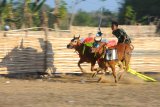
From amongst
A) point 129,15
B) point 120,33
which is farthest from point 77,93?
point 129,15

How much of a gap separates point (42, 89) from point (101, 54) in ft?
9.74

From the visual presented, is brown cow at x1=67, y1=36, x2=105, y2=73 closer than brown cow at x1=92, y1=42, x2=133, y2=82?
No

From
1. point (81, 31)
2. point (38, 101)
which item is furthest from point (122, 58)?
point (81, 31)

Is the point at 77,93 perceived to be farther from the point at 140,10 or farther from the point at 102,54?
the point at 140,10

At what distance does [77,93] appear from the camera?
43.3ft

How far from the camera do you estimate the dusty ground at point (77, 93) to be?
36.7 ft

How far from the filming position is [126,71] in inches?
677

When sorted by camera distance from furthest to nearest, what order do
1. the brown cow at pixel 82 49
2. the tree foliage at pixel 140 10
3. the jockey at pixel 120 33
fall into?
the tree foliage at pixel 140 10, the brown cow at pixel 82 49, the jockey at pixel 120 33

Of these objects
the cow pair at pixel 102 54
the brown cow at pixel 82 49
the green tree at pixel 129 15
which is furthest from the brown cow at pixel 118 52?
the green tree at pixel 129 15

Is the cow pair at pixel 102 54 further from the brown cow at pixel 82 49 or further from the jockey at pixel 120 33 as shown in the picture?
the jockey at pixel 120 33

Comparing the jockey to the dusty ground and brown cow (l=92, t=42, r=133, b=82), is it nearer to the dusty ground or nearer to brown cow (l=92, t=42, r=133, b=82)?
brown cow (l=92, t=42, r=133, b=82)

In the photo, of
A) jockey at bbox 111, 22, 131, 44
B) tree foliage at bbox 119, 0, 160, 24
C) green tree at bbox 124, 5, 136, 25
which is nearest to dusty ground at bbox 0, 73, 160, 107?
jockey at bbox 111, 22, 131, 44

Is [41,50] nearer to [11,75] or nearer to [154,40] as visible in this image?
[11,75]

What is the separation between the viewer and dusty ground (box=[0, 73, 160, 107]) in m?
11.2
